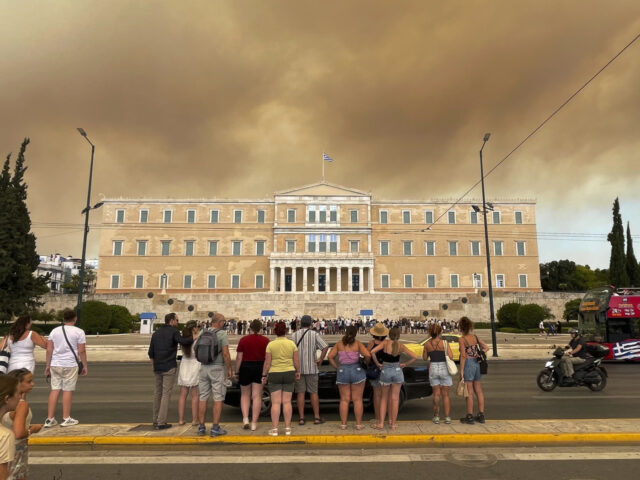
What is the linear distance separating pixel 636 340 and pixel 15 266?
140 feet

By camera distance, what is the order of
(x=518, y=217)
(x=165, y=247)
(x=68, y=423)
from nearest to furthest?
(x=68, y=423) < (x=165, y=247) < (x=518, y=217)

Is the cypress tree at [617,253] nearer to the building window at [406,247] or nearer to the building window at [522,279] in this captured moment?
the building window at [522,279]

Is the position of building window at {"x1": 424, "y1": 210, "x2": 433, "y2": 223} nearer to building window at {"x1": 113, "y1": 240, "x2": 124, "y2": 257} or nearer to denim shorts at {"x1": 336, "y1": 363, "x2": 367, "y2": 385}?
building window at {"x1": 113, "y1": 240, "x2": 124, "y2": 257}

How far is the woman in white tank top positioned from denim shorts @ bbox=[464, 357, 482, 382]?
6927mm

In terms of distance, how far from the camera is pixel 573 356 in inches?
456

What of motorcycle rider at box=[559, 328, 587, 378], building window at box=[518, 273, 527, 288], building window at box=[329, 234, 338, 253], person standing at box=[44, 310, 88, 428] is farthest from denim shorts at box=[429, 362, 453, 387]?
building window at box=[518, 273, 527, 288]

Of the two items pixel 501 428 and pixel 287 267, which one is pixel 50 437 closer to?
pixel 501 428

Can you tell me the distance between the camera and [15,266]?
36.2 meters

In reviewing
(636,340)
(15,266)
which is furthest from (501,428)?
(15,266)

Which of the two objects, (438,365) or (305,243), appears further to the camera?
(305,243)

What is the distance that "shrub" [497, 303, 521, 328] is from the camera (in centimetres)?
4050

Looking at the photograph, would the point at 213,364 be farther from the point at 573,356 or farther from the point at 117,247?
the point at 117,247

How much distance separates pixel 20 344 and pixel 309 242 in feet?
187

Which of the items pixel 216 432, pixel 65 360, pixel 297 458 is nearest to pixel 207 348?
pixel 216 432
